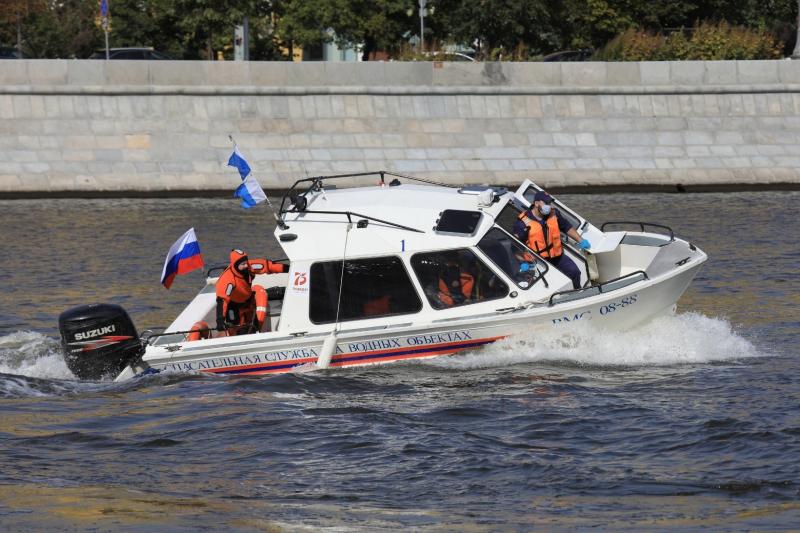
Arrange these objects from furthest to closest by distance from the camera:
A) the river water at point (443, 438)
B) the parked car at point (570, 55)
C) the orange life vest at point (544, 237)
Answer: the parked car at point (570, 55) < the orange life vest at point (544, 237) < the river water at point (443, 438)

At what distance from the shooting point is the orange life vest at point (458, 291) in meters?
16.0

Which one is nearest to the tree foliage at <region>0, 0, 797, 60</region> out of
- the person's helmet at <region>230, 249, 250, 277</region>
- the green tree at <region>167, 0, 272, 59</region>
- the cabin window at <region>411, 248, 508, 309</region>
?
the green tree at <region>167, 0, 272, 59</region>

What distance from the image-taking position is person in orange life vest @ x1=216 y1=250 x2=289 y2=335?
16125mm

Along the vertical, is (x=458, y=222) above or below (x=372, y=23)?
below

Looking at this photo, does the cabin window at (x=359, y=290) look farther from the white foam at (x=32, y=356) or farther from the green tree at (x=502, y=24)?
the green tree at (x=502, y=24)

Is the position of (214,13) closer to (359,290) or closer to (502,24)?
(502,24)

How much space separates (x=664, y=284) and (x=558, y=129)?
2150cm

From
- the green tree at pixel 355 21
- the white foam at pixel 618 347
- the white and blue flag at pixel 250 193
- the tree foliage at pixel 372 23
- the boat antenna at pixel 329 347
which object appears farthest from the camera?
the green tree at pixel 355 21

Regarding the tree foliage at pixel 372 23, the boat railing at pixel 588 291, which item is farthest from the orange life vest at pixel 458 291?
the tree foliage at pixel 372 23

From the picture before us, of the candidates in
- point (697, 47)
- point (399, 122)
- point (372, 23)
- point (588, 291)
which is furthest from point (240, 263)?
point (372, 23)

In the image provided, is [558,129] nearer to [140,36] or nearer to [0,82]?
[0,82]

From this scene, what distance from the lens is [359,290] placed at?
15.9 meters

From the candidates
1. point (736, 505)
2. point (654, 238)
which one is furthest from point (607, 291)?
point (736, 505)

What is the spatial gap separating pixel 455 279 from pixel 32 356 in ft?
18.8
